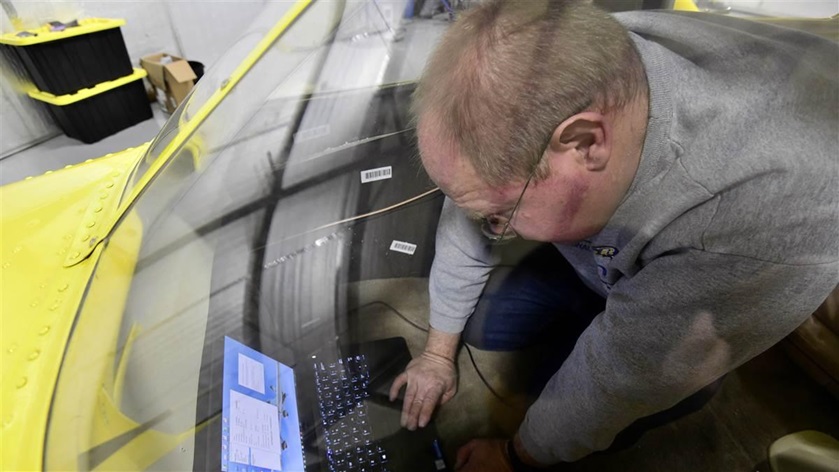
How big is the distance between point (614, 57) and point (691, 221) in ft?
0.62

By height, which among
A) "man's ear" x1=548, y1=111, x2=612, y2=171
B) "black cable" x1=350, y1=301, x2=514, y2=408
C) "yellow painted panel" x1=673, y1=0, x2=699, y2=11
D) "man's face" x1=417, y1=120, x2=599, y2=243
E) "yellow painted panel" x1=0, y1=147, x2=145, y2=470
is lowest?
"black cable" x1=350, y1=301, x2=514, y2=408

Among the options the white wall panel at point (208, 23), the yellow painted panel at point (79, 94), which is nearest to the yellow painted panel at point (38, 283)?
the yellow painted panel at point (79, 94)

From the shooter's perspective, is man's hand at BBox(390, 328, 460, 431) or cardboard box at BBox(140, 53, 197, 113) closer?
man's hand at BBox(390, 328, 460, 431)

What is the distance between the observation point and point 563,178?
0.51m

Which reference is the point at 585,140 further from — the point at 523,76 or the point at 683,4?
the point at 683,4

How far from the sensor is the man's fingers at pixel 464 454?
827 millimetres

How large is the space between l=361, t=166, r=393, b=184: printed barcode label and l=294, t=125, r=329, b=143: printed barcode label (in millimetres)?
172

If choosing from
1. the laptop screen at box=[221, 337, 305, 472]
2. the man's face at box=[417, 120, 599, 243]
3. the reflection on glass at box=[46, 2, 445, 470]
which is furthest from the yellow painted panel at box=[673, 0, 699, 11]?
the laptop screen at box=[221, 337, 305, 472]

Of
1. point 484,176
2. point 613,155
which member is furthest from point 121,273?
point 613,155

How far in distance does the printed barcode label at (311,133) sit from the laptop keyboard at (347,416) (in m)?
0.69

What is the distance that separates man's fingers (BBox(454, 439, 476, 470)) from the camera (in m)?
0.83

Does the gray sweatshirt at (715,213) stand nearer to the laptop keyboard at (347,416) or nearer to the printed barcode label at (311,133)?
the laptop keyboard at (347,416)

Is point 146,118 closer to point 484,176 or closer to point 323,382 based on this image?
point 323,382

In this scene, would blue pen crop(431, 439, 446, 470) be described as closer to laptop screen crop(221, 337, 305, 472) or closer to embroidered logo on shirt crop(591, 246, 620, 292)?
laptop screen crop(221, 337, 305, 472)
